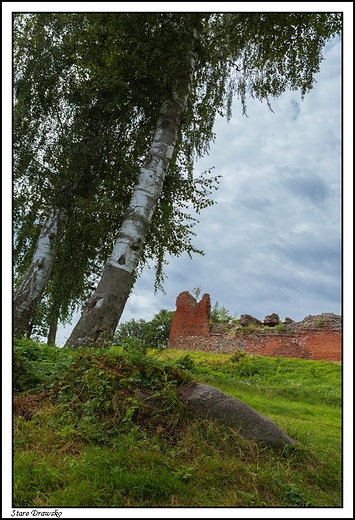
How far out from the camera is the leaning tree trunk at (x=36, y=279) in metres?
10.7

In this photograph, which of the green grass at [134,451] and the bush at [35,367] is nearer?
the green grass at [134,451]

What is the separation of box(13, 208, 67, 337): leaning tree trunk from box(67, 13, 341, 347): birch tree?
3278 millimetres

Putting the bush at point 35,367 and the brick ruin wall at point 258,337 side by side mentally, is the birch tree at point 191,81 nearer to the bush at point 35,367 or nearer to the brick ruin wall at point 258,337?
the bush at point 35,367

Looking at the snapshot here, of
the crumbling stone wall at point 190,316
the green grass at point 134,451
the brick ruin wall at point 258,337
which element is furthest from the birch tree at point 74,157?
the crumbling stone wall at point 190,316

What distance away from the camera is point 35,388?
5055mm

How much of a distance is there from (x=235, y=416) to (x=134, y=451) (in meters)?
1.30

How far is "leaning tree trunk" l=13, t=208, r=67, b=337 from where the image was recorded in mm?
10742

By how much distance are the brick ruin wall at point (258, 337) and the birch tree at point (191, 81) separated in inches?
563

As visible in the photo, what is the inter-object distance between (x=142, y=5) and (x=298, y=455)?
19.1 ft

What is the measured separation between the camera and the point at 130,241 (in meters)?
7.86

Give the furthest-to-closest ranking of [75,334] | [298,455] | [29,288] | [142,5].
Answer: [29,288]
[75,334]
[142,5]
[298,455]

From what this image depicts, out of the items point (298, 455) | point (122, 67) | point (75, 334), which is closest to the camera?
point (298, 455)

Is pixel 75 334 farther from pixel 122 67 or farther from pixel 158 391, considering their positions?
pixel 122 67

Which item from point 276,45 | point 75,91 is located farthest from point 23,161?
point 276,45
